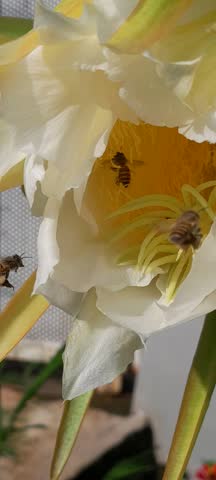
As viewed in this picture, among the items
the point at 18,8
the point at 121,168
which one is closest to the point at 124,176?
the point at 121,168

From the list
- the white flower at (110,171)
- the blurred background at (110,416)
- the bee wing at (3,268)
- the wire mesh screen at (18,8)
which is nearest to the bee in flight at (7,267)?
the bee wing at (3,268)

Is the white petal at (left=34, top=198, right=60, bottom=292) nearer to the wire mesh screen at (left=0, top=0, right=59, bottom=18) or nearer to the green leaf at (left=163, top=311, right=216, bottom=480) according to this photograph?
the green leaf at (left=163, top=311, right=216, bottom=480)

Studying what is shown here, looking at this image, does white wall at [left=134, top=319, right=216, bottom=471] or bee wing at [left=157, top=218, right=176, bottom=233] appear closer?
bee wing at [left=157, top=218, right=176, bottom=233]

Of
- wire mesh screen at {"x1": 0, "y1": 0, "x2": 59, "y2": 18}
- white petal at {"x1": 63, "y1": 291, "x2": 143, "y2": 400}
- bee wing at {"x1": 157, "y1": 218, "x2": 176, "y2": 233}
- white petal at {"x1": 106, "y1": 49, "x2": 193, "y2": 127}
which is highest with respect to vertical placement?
white petal at {"x1": 106, "y1": 49, "x2": 193, "y2": 127}

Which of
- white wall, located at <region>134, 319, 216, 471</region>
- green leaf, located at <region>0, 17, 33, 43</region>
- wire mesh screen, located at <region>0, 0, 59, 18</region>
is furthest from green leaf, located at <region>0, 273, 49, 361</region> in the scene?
white wall, located at <region>134, 319, 216, 471</region>

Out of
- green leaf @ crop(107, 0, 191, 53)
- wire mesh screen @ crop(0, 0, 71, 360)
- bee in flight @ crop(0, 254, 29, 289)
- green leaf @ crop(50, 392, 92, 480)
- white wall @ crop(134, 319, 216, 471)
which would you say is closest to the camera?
green leaf @ crop(107, 0, 191, 53)

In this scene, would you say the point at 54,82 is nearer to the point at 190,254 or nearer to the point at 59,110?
the point at 59,110
